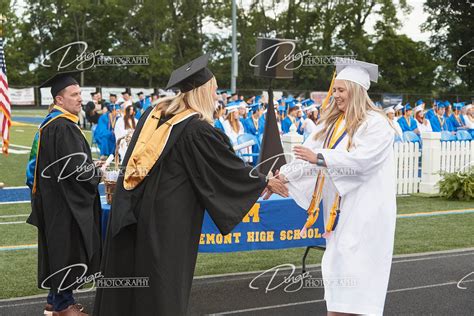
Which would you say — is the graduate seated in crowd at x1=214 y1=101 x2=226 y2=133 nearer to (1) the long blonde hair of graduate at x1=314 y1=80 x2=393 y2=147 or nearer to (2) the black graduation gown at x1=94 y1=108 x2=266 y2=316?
(1) the long blonde hair of graduate at x1=314 y1=80 x2=393 y2=147

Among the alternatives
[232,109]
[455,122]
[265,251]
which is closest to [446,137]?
[232,109]

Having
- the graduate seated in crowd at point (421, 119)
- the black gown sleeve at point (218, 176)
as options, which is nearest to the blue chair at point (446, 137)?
the graduate seated in crowd at point (421, 119)

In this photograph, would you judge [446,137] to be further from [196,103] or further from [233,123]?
[196,103]

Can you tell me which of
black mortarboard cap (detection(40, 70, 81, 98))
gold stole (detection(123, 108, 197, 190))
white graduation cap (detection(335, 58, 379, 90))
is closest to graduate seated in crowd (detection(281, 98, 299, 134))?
black mortarboard cap (detection(40, 70, 81, 98))

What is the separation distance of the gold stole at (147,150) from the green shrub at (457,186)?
9.44 m

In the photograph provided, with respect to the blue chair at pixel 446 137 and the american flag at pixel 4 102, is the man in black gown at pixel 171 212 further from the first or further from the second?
the blue chair at pixel 446 137

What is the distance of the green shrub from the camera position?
12.3 metres

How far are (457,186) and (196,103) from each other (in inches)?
369

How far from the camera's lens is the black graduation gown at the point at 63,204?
5.24 metres

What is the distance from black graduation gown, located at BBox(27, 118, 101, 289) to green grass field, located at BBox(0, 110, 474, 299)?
126 centimetres

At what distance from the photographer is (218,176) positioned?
13.4ft

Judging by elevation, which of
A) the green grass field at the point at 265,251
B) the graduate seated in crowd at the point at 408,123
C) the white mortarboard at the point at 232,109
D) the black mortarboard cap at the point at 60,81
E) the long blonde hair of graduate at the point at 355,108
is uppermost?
the black mortarboard cap at the point at 60,81

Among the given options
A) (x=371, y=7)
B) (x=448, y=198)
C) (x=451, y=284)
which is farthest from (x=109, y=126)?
(x=371, y=7)

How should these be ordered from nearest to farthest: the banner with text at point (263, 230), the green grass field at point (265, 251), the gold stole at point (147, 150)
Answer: the gold stole at point (147, 150), the banner with text at point (263, 230), the green grass field at point (265, 251)
